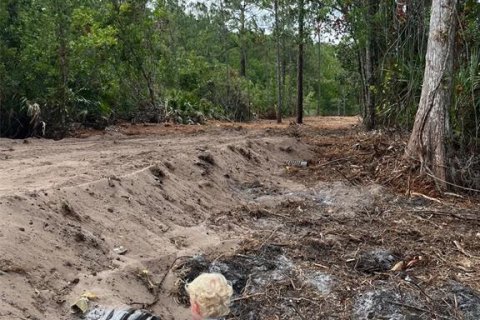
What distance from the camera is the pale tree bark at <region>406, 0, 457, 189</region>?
8156 mm

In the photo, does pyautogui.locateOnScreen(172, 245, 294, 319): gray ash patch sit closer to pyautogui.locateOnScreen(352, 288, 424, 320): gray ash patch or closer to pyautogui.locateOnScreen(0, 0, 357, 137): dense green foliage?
pyautogui.locateOnScreen(352, 288, 424, 320): gray ash patch

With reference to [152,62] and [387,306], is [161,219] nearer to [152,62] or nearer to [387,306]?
[387,306]

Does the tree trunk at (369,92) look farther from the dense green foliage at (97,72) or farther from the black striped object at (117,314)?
the black striped object at (117,314)

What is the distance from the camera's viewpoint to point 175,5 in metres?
31.2

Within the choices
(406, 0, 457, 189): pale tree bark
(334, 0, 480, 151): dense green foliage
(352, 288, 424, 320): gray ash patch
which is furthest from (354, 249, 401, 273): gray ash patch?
(334, 0, 480, 151): dense green foliage

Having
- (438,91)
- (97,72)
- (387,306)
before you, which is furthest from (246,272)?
(97,72)

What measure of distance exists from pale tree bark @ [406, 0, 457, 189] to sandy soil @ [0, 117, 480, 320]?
799mm

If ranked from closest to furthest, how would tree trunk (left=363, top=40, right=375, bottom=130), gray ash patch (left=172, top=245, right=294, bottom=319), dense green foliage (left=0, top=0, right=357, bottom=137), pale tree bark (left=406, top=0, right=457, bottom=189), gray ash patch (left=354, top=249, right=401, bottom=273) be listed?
gray ash patch (left=172, top=245, right=294, bottom=319) → gray ash patch (left=354, top=249, right=401, bottom=273) → pale tree bark (left=406, top=0, right=457, bottom=189) → dense green foliage (left=0, top=0, right=357, bottom=137) → tree trunk (left=363, top=40, right=375, bottom=130)

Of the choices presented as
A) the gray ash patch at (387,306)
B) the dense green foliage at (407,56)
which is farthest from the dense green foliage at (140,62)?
the gray ash patch at (387,306)

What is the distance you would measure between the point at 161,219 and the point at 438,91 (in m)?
4.49

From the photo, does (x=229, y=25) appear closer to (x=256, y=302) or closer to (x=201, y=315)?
(x=256, y=302)

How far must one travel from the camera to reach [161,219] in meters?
6.18

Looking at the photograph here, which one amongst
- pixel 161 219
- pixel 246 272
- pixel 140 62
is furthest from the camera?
pixel 140 62

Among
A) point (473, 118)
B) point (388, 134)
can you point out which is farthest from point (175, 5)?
point (473, 118)
